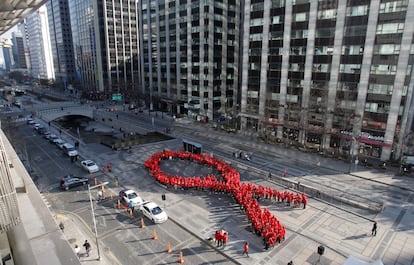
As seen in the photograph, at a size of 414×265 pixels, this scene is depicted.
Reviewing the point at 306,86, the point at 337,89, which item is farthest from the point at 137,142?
the point at 337,89

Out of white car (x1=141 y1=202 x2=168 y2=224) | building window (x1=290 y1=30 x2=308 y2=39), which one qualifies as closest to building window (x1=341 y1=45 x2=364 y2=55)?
building window (x1=290 y1=30 x2=308 y2=39)

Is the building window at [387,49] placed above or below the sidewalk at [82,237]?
above

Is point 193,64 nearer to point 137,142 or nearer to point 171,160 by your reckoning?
point 137,142

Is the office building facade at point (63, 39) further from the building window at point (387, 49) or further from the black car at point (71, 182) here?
the building window at point (387, 49)

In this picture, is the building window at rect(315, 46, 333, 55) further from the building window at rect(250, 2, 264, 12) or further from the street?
the street

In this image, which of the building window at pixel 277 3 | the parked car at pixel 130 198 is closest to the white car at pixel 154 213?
the parked car at pixel 130 198

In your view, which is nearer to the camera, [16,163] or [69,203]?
[16,163]

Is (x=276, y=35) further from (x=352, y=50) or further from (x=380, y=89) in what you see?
(x=380, y=89)
